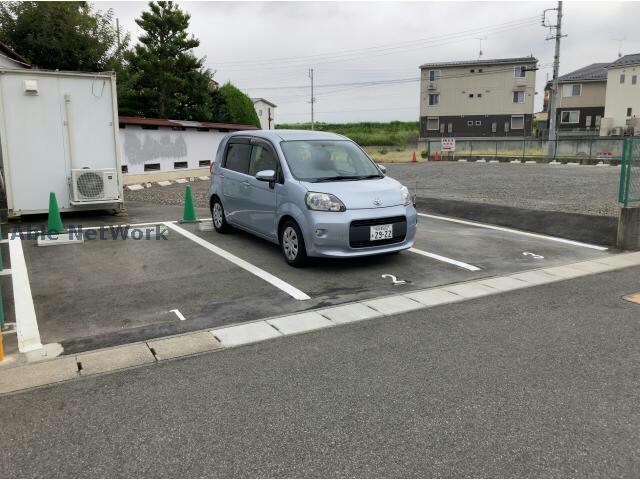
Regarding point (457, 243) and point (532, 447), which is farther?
point (457, 243)

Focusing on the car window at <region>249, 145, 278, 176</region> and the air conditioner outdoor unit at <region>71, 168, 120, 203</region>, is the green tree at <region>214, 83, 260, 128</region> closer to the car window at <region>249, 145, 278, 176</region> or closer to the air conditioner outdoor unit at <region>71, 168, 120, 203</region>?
the air conditioner outdoor unit at <region>71, 168, 120, 203</region>

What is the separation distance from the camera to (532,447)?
277 centimetres

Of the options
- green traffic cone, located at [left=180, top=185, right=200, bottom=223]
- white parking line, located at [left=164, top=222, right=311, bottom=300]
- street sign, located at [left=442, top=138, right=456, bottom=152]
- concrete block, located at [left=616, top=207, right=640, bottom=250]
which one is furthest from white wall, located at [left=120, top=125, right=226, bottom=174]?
street sign, located at [left=442, top=138, right=456, bottom=152]

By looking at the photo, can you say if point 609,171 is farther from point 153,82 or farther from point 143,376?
point 143,376

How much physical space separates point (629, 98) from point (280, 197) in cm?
4325

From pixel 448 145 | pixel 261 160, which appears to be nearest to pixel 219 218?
pixel 261 160

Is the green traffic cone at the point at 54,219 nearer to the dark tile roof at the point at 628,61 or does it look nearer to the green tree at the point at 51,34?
the green tree at the point at 51,34

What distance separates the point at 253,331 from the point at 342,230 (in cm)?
197

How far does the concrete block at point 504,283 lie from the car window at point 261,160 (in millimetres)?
3045

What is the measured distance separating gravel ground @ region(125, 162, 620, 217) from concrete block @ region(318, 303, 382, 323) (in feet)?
22.2

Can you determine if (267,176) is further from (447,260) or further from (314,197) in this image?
(447,260)

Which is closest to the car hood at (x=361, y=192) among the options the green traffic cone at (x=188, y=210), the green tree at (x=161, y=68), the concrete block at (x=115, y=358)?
the concrete block at (x=115, y=358)

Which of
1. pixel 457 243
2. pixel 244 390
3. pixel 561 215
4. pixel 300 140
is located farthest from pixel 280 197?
pixel 561 215

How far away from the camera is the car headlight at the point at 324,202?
20.2 feet
